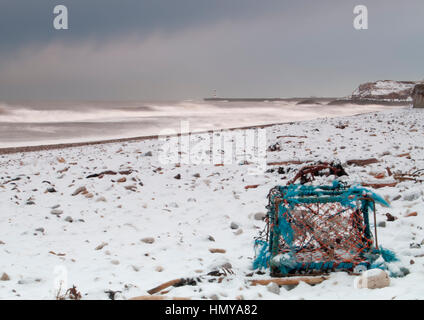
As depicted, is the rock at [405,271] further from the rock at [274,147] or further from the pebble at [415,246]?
the rock at [274,147]

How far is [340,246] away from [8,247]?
4.32 metres

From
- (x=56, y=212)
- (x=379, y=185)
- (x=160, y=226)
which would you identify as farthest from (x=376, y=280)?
(x=56, y=212)

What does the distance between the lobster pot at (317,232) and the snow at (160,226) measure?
228 mm

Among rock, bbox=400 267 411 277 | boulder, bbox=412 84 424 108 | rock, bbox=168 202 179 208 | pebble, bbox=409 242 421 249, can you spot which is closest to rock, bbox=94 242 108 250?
rock, bbox=168 202 179 208

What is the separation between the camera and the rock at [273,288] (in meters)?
4.11

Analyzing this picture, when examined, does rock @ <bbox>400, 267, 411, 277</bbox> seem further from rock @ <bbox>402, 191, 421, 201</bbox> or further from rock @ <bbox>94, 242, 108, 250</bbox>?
rock @ <bbox>94, 242, 108, 250</bbox>

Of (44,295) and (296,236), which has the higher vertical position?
(296,236)

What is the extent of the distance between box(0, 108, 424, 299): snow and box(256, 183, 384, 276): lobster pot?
0.23m

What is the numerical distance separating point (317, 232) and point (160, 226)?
2.98 m

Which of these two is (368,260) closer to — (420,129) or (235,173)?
(235,173)

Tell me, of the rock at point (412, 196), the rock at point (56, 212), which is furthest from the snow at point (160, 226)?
the rock at point (56, 212)
